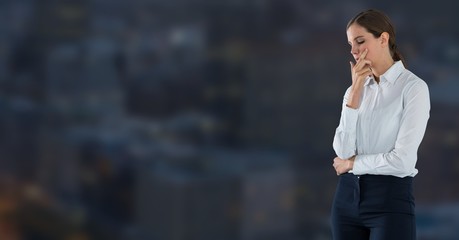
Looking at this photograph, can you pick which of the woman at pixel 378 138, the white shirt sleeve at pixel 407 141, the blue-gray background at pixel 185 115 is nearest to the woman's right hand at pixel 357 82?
the woman at pixel 378 138

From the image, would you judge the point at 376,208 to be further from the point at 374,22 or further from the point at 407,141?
the point at 374,22

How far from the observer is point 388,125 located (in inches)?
54.1

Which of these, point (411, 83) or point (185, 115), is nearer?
point (411, 83)

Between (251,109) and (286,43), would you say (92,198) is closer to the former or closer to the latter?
(251,109)

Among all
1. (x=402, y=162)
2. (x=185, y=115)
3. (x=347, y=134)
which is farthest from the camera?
(x=185, y=115)

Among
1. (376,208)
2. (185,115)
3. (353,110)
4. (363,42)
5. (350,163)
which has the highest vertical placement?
(185,115)

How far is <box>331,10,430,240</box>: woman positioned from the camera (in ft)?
4.41

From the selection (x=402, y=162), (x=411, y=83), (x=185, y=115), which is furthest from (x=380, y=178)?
(x=185, y=115)

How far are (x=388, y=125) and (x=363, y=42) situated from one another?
0.19 meters

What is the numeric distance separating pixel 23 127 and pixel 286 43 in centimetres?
268

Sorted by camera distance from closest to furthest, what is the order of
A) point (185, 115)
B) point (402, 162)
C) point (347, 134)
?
1. point (402, 162)
2. point (347, 134)
3. point (185, 115)

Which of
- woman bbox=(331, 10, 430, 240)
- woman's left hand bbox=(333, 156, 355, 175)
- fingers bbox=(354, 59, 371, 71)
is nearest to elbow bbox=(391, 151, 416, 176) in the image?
woman bbox=(331, 10, 430, 240)

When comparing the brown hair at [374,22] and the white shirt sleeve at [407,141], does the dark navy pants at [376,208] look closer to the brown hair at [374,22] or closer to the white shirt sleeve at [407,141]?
the white shirt sleeve at [407,141]

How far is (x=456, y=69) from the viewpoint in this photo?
16.9ft
